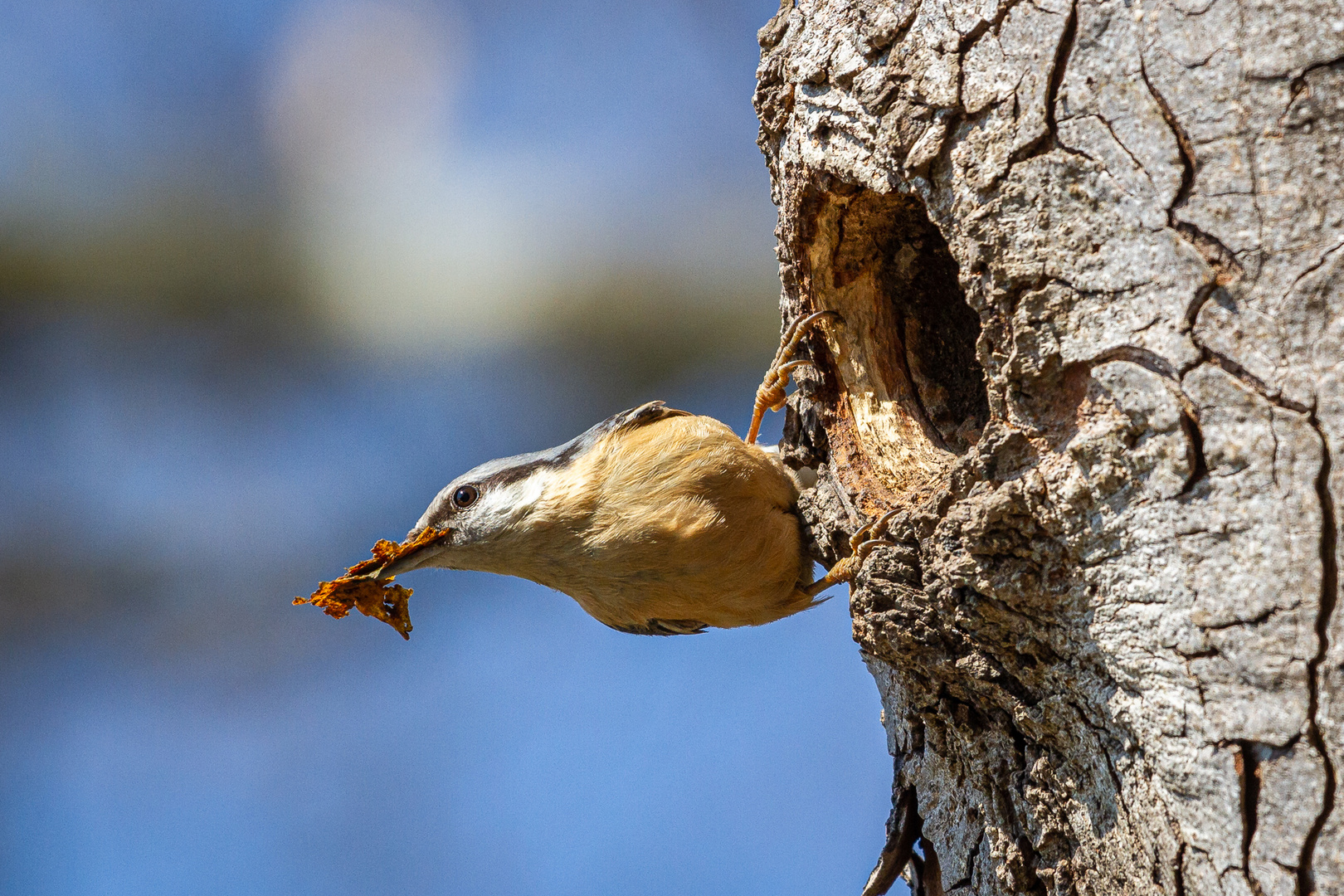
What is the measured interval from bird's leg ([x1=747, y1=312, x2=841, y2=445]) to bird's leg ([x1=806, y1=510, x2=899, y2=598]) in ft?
1.45

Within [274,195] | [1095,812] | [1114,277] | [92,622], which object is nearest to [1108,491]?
[1114,277]

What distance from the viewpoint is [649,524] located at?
2.39 metres

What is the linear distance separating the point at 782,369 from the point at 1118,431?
3.43 feet

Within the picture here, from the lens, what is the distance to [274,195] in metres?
3.90

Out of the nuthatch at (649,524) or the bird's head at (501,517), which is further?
the bird's head at (501,517)

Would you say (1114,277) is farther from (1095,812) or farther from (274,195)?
(274,195)

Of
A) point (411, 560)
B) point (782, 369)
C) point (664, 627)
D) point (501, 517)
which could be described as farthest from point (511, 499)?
point (782, 369)

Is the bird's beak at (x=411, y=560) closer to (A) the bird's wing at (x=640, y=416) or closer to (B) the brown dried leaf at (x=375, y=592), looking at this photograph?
(B) the brown dried leaf at (x=375, y=592)

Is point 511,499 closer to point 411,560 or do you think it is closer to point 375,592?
point 411,560

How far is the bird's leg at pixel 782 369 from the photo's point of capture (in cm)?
214

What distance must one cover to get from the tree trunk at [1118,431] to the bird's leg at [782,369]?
270mm

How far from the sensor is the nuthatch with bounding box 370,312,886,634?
240cm

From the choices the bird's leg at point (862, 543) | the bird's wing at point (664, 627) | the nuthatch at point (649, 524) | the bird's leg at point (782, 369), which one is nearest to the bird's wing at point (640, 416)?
the nuthatch at point (649, 524)

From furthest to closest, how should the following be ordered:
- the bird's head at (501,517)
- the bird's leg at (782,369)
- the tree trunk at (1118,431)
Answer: the bird's head at (501,517), the bird's leg at (782,369), the tree trunk at (1118,431)
